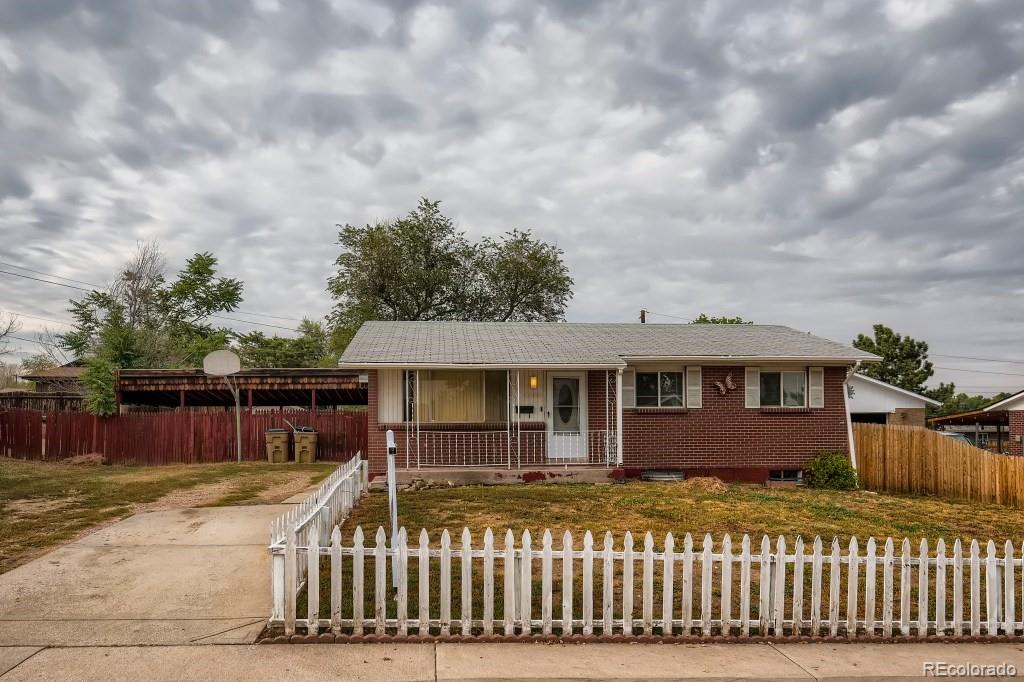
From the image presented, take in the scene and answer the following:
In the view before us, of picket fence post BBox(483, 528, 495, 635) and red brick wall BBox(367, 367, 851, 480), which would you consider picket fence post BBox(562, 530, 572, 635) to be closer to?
picket fence post BBox(483, 528, 495, 635)

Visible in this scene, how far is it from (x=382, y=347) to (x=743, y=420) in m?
8.87

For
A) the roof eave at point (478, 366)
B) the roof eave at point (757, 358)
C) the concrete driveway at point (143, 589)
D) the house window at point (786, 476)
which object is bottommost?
the house window at point (786, 476)

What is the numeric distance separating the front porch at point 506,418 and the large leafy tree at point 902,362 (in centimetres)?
3751

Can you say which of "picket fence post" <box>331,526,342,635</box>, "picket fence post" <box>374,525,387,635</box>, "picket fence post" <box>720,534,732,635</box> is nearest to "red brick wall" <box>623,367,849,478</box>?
"picket fence post" <box>720,534,732,635</box>

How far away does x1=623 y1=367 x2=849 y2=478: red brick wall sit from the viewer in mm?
16984

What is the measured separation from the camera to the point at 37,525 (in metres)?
10.3

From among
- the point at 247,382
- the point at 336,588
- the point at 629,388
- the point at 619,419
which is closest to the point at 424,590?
the point at 336,588

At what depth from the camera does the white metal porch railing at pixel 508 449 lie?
15828 millimetres

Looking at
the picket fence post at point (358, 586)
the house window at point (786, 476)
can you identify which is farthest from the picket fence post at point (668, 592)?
the house window at point (786, 476)

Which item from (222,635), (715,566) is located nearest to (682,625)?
(715,566)

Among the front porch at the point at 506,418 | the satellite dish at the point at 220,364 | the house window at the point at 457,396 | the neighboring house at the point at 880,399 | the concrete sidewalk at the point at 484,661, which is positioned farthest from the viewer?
the neighboring house at the point at 880,399

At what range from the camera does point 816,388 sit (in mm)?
17484

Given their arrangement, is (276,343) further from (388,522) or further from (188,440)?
(388,522)

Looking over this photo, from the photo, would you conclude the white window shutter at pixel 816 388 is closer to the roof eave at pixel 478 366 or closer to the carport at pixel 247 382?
the roof eave at pixel 478 366
